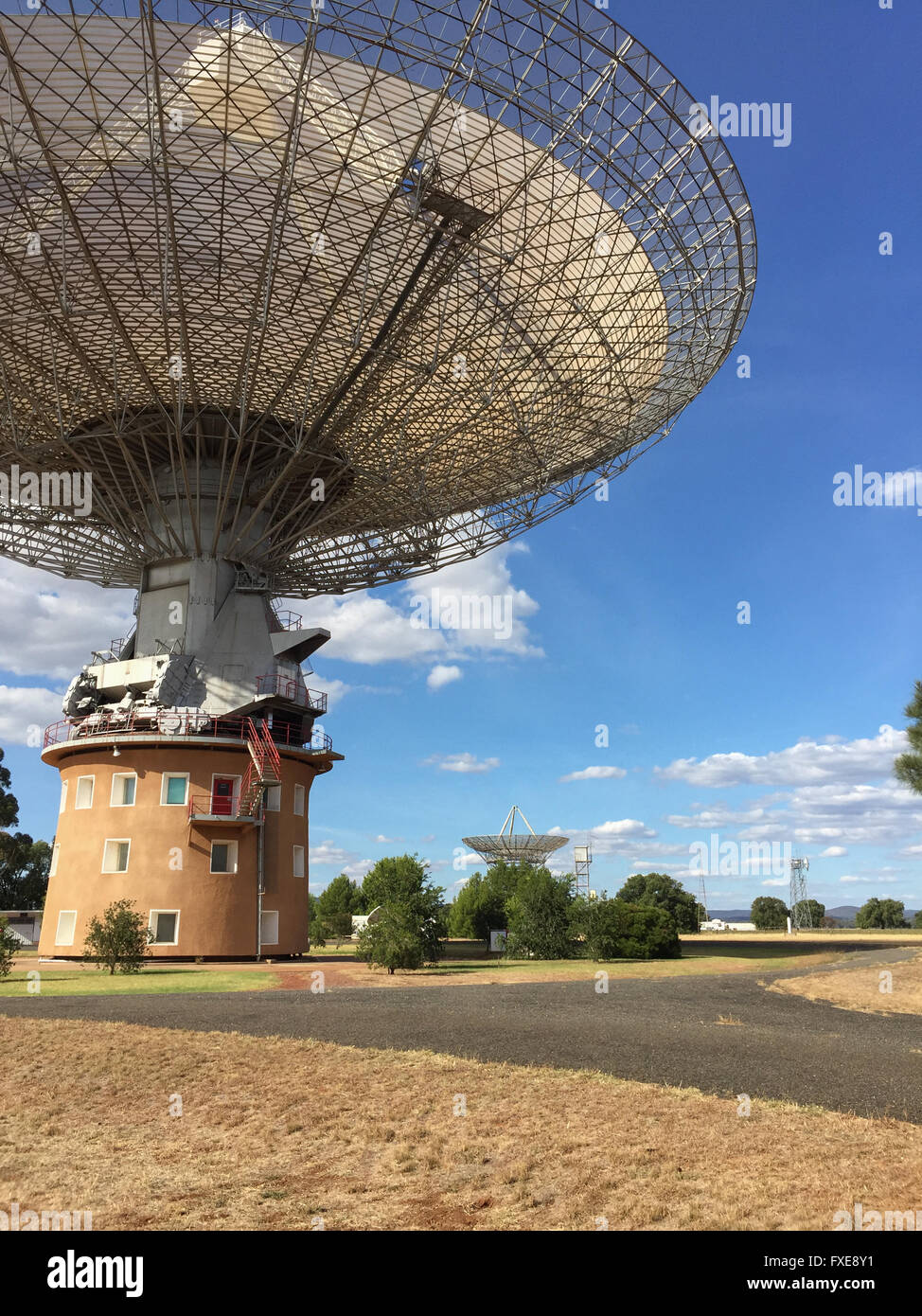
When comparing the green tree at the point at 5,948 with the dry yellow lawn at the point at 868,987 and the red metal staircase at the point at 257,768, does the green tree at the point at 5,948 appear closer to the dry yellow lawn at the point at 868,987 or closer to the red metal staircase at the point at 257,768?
the red metal staircase at the point at 257,768

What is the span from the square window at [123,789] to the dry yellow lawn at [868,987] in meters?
25.6

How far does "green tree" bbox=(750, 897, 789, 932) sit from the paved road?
131695 mm

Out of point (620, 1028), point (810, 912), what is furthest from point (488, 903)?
point (810, 912)

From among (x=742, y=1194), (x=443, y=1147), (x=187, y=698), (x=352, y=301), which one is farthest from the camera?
(x=187, y=698)

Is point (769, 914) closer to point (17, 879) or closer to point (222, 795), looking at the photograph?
point (17, 879)

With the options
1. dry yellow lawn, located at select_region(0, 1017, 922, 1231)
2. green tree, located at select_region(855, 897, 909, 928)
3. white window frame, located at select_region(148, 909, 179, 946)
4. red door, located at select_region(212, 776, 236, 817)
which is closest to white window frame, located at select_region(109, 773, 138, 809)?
red door, located at select_region(212, 776, 236, 817)

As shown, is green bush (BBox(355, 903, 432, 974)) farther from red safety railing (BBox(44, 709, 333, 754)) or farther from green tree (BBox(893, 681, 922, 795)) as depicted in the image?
green tree (BBox(893, 681, 922, 795))

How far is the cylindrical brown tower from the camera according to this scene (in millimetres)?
37781

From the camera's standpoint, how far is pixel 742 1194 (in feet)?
24.2

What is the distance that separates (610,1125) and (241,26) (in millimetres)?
26014

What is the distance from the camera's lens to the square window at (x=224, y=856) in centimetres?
3894

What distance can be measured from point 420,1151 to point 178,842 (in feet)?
104
